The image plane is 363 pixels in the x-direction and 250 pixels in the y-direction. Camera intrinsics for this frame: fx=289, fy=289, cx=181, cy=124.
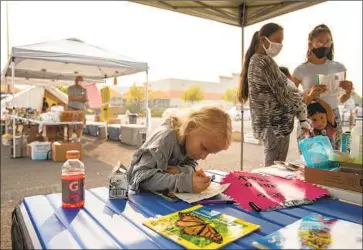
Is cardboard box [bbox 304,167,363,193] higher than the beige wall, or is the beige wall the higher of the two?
the beige wall

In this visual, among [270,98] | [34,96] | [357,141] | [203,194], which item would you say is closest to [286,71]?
[270,98]

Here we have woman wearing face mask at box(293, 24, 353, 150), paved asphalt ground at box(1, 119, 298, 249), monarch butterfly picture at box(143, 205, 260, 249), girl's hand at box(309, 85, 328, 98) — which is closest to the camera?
monarch butterfly picture at box(143, 205, 260, 249)

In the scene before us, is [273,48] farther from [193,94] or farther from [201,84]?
[201,84]

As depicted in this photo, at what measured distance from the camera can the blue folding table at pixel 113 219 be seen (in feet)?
2.19

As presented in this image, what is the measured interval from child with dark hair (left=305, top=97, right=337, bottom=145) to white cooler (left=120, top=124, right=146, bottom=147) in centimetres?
510

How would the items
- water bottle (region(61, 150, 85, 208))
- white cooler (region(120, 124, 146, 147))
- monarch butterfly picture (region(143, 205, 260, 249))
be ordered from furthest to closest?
white cooler (region(120, 124, 146, 147)), water bottle (region(61, 150, 85, 208)), monarch butterfly picture (region(143, 205, 260, 249))

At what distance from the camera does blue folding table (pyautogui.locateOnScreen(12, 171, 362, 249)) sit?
0.67m

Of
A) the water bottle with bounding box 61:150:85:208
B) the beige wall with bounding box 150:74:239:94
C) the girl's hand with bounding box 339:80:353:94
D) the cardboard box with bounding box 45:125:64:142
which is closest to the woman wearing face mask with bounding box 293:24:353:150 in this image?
the girl's hand with bounding box 339:80:353:94

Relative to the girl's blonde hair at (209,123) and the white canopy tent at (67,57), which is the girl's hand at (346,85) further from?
the white canopy tent at (67,57)

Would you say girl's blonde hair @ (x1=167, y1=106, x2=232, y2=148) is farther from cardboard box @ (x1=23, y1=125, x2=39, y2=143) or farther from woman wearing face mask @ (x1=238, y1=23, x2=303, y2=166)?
cardboard box @ (x1=23, y1=125, x2=39, y2=143)

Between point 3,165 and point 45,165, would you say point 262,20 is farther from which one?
point 3,165

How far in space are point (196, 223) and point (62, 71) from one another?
847 cm

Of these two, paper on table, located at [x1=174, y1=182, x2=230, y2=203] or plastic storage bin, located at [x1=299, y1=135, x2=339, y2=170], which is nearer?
paper on table, located at [x1=174, y1=182, x2=230, y2=203]

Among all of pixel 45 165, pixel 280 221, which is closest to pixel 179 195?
pixel 280 221
